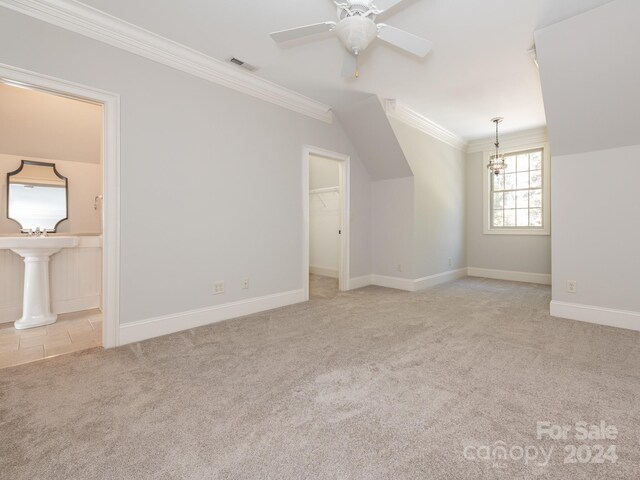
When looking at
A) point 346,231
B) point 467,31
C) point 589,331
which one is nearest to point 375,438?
point 589,331

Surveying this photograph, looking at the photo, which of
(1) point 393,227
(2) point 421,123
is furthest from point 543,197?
(1) point 393,227

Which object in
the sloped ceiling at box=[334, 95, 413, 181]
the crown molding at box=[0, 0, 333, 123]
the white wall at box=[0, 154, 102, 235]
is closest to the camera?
the crown molding at box=[0, 0, 333, 123]

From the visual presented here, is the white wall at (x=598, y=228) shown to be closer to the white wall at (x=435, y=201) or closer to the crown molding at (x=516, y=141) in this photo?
the white wall at (x=435, y=201)

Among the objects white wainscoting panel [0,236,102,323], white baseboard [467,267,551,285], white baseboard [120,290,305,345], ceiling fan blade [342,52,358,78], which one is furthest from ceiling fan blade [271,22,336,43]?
white baseboard [467,267,551,285]

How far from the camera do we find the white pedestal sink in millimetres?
2879

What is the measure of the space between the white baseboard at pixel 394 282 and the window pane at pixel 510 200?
9.06ft

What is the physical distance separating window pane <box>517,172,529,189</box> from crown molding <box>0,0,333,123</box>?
4.48 m

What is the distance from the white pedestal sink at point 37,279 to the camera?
2879 mm

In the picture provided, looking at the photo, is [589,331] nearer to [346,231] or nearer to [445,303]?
[445,303]

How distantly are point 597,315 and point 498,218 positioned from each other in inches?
121

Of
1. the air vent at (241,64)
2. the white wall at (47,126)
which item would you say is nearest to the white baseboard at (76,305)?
the white wall at (47,126)

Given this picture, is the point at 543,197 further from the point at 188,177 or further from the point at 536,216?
the point at 188,177

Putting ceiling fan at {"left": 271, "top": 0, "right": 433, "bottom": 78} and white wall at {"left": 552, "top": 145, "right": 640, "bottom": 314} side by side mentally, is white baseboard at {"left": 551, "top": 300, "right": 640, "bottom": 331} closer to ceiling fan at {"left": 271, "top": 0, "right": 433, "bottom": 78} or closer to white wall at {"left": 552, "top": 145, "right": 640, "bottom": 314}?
white wall at {"left": 552, "top": 145, "right": 640, "bottom": 314}

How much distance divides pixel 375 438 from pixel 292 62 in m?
3.21
